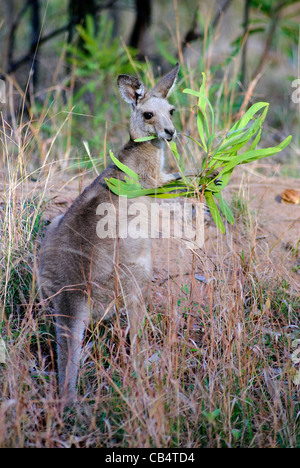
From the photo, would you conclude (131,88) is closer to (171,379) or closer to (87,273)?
(87,273)

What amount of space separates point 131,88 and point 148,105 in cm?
23

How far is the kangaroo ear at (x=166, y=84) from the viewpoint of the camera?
406 centimetres

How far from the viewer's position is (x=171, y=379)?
2723mm

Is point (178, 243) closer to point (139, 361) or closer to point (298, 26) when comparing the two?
point (139, 361)

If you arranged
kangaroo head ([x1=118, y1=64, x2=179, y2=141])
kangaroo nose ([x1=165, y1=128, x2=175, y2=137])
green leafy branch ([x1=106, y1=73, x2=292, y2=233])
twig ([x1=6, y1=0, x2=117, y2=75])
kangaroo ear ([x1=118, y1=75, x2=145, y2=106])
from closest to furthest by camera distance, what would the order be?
green leafy branch ([x1=106, y1=73, x2=292, y2=233])
kangaroo nose ([x1=165, y1=128, x2=175, y2=137])
kangaroo head ([x1=118, y1=64, x2=179, y2=141])
kangaroo ear ([x1=118, y1=75, x2=145, y2=106])
twig ([x1=6, y1=0, x2=117, y2=75])

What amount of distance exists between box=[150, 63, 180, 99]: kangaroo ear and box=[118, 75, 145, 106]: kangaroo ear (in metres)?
0.11

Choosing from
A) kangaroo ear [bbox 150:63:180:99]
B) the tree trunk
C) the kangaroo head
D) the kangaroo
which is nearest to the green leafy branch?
the kangaroo

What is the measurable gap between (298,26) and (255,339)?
6858 millimetres

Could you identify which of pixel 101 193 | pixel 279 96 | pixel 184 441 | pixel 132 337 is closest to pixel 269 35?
pixel 279 96

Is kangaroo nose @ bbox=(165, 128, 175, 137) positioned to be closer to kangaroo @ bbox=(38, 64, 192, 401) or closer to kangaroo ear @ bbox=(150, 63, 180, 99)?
kangaroo @ bbox=(38, 64, 192, 401)

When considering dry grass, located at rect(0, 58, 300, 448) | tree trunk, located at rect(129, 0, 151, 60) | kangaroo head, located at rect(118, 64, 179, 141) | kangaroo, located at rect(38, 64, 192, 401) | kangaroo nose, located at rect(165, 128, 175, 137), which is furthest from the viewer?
tree trunk, located at rect(129, 0, 151, 60)

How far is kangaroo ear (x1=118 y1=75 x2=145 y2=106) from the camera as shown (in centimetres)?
403

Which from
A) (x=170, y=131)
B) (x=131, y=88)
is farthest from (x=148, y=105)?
(x=170, y=131)

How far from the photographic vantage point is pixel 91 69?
8.04m
